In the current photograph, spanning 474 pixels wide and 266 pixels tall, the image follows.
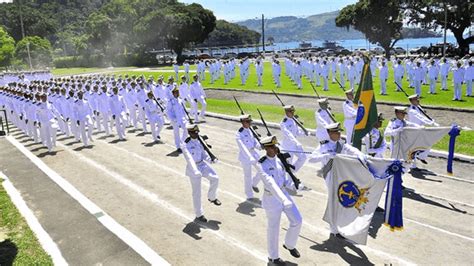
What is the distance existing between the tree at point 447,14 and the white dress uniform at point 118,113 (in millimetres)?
36692

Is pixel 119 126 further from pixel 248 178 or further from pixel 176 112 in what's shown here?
pixel 248 178

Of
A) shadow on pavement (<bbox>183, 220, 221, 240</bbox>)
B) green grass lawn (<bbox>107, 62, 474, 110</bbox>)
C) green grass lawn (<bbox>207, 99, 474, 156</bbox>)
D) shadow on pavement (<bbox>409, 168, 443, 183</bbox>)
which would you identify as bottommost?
shadow on pavement (<bbox>183, 220, 221, 240</bbox>)

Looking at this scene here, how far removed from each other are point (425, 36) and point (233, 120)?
164062mm

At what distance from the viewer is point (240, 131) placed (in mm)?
10180

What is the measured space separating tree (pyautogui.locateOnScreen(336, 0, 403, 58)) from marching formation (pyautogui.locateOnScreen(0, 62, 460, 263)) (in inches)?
1067

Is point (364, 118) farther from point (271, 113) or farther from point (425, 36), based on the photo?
point (425, 36)

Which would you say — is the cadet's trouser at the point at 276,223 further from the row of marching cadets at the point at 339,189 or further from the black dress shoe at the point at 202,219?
the black dress shoe at the point at 202,219

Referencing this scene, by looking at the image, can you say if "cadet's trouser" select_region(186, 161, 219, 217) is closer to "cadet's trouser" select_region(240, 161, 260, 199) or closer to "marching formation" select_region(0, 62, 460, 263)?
"marching formation" select_region(0, 62, 460, 263)

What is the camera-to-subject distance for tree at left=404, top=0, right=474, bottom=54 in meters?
47.0

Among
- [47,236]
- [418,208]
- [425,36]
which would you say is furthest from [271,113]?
[425,36]

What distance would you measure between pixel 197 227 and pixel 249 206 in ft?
4.88

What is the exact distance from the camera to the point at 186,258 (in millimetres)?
7609

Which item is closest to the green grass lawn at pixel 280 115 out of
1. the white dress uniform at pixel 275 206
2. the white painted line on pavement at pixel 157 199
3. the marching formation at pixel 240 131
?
the marching formation at pixel 240 131

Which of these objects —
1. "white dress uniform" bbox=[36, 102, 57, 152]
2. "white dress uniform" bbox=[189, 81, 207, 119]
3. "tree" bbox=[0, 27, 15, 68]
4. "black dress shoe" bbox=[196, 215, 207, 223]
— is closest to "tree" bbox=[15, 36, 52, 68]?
"tree" bbox=[0, 27, 15, 68]
